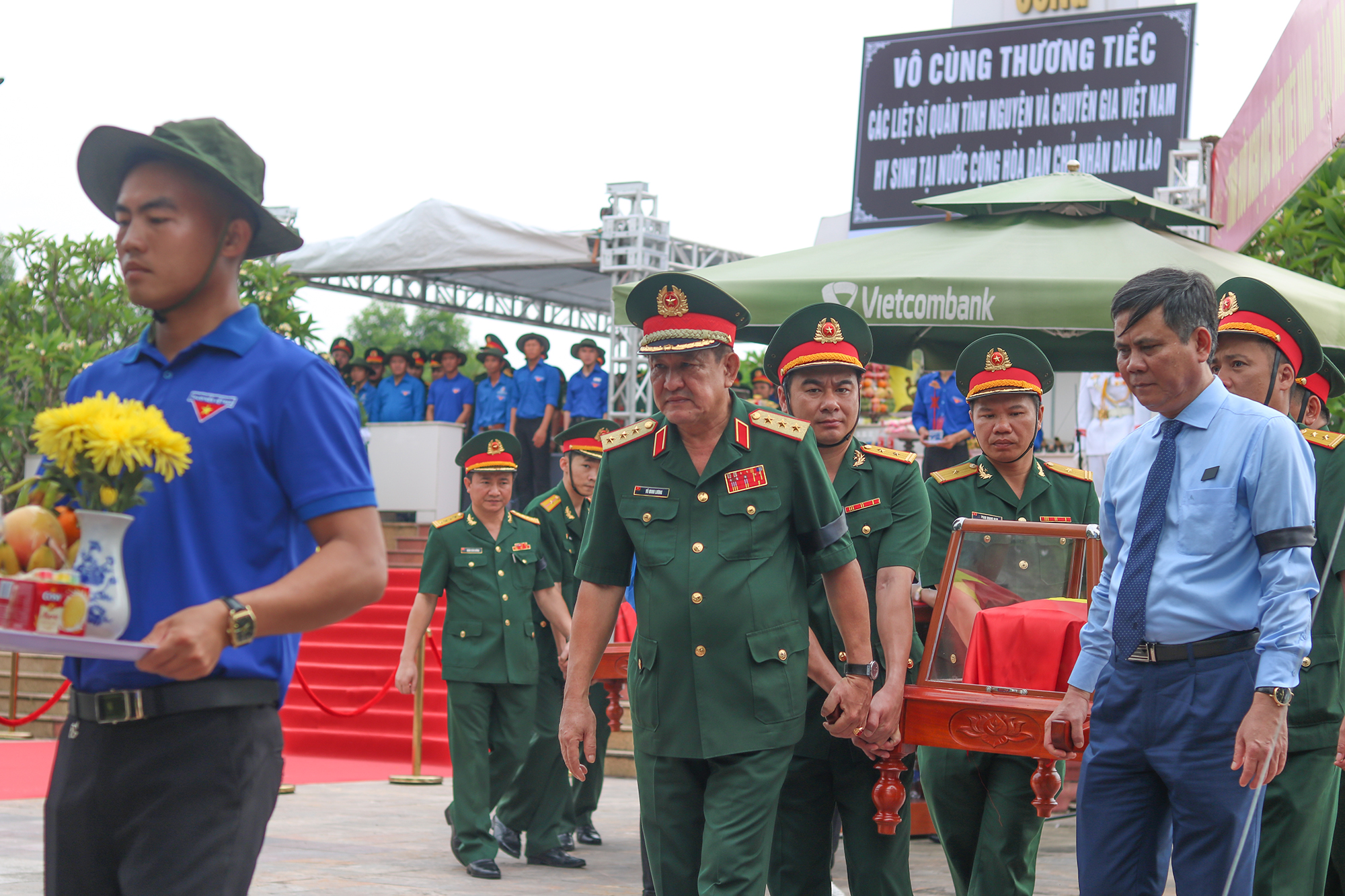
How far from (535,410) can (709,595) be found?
45.9 feet

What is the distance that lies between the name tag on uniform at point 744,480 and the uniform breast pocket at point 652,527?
0.17 meters

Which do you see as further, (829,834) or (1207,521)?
(829,834)

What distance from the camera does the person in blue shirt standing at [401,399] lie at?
20016 millimetres

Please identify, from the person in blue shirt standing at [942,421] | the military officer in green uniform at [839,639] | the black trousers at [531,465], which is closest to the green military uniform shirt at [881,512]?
the military officer in green uniform at [839,639]

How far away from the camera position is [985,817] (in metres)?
5.02

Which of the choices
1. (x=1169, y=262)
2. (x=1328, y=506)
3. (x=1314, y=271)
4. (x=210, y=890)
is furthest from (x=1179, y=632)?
(x=1314, y=271)

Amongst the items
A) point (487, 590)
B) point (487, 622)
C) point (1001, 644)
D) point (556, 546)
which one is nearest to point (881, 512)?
point (1001, 644)

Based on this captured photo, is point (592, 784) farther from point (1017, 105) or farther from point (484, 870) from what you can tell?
point (1017, 105)

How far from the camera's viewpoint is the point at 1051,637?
4.98m

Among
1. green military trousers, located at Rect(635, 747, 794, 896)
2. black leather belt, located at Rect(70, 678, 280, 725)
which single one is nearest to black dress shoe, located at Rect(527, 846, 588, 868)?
green military trousers, located at Rect(635, 747, 794, 896)

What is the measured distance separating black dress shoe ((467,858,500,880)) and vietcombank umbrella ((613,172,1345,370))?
121 inches

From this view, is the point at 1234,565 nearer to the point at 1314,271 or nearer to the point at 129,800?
the point at 129,800

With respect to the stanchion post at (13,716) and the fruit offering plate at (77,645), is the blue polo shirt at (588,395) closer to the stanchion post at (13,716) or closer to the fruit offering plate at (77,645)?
the stanchion post at (13,716)

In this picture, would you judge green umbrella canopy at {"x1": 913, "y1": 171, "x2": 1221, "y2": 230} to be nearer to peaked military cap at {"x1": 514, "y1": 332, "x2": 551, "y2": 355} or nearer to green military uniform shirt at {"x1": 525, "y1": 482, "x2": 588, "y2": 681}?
green military uniform shirt at {"x1": 525, "y1": 482, "x2": 588, "y2": 681}
